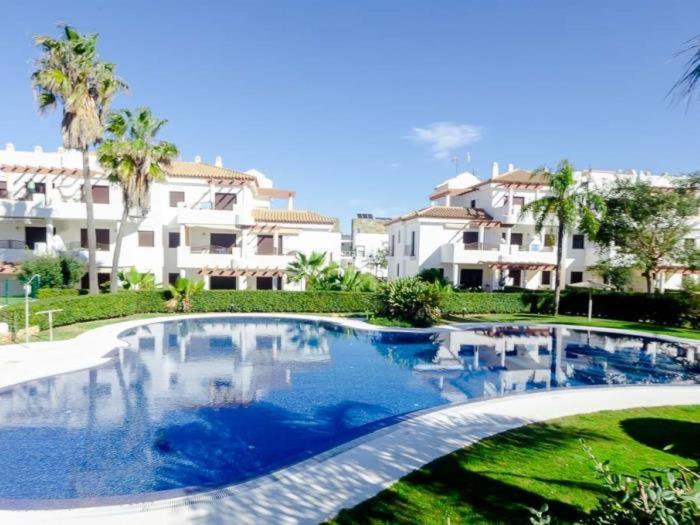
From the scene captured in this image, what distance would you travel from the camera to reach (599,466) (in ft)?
11.0

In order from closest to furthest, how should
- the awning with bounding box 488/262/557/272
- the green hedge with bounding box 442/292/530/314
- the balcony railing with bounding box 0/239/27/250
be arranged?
the green hedge with bounding box 442/292/530/314, the balcony railing with bounding box 0/239/27/250, the awning with bounding box 488/262/557/272

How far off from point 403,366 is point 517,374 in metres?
4.64

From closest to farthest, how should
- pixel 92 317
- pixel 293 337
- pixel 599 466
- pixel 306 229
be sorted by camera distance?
pixel 599 466, pixel 293 337, pixel 92 317, pixel 306 229

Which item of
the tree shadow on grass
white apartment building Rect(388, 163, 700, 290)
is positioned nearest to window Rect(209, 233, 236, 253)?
white apartment building Rect(388, 163, 700, 290)

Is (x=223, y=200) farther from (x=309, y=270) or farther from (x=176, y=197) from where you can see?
(x=309, y=270)

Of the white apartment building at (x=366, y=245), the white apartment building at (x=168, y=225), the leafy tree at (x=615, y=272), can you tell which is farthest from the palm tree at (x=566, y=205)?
the white apartment building at (x=366, y=245)

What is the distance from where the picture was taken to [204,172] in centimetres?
3434

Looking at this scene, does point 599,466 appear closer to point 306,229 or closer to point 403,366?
point 403,366

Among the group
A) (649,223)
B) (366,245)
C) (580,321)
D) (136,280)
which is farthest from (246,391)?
(366,245)

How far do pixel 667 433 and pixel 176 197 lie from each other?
34.1 meters

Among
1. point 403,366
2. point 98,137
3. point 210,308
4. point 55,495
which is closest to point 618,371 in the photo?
point 403,366

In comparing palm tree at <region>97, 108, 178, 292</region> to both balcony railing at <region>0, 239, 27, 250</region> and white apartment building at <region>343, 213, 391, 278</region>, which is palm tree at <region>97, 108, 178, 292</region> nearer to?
balcony railing at <region>0, 239, 27, 250</region>

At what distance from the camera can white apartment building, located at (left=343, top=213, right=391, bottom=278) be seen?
7275cm

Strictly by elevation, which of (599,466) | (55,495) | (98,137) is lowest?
(55,495)
